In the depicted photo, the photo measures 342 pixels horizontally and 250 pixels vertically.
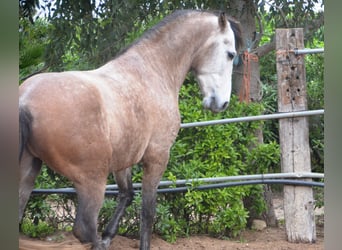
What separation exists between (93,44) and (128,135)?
1263 mm

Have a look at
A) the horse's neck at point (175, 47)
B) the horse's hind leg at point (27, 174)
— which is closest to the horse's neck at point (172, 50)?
the horse's neck at point (175, 47)

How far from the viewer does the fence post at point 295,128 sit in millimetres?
3787

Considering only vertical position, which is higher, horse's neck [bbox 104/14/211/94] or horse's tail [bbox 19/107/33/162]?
horse's neck [bbox 104/14/211/94]

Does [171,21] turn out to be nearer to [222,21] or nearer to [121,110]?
[222,21]

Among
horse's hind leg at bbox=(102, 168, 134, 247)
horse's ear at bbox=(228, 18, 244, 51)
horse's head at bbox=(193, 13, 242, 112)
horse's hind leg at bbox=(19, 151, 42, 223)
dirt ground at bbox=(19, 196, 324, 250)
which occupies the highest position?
horse's ear at bbox=(228, 18, 244, 51)

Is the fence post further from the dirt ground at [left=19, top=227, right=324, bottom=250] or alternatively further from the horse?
the horse

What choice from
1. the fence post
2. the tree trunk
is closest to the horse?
the fence post

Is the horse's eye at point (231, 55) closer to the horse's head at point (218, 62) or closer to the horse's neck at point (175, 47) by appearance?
the horse's head at point (218, 62)

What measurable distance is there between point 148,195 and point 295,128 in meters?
1.22

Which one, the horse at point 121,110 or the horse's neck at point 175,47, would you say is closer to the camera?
the horse at point 121,110

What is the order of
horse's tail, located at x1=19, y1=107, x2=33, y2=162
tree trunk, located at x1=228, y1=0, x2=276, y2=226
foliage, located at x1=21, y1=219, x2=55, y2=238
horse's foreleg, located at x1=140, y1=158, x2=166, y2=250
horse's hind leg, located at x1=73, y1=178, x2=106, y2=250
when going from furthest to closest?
1. tree trunk, located at x1=228, y1=0, x2=276, y2=226
2. foliage, located at x1=21, y1=219, x2=55, y2=238
3. horse's foreleg, located at x1=140, y1=158, x2=166, y2=250
4. horse's hind leg, located at x1=73, y1=178, x2=106, y2=250
5. horse's tail, located at x1=19, y1=107, x2=33, y2=162

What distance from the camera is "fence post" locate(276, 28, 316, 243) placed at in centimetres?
379

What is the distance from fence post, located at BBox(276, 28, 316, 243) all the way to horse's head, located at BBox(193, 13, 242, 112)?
606mm

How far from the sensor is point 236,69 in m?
4.25
